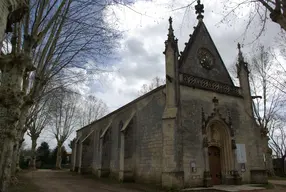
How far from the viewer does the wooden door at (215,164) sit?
15.0 meters

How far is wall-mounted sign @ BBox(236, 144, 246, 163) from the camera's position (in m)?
15.6

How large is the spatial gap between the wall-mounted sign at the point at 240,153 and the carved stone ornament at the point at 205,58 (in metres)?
5.97

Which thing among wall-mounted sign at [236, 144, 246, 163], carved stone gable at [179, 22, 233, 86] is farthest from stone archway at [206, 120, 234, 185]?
carved stone gable at [179, 22, 233, 86]

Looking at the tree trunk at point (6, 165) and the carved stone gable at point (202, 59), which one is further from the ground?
the carved stone gable at point (202, 59)

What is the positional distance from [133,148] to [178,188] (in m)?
6.01

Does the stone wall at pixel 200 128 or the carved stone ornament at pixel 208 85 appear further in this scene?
the carved stone ornament at pixel 208 85

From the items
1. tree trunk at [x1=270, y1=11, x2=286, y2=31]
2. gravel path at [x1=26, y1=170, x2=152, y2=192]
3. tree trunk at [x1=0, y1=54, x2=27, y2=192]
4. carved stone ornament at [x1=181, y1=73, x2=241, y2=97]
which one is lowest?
gravel path at [x1=26, y1=170, x2=152, y2=192]

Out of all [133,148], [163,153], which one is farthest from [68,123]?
[163,153]

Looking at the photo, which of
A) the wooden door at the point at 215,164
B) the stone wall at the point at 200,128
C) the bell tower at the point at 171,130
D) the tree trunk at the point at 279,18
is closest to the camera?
the tree trunk at the point at 279,18

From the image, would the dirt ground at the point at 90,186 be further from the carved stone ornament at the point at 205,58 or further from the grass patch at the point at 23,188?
the carved stone ornament at the point at 205,58

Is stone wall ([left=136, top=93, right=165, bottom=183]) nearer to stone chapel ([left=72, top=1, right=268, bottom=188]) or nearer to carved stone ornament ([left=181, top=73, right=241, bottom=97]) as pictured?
stone chapel ([left=72, top=1, right=268, bottom=188])

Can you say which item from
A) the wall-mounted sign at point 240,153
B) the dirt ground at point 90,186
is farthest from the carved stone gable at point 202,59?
the dirt ground at point 90,186

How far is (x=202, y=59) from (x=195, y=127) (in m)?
5.53

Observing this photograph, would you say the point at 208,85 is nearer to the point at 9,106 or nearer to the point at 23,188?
the point at 9,106
